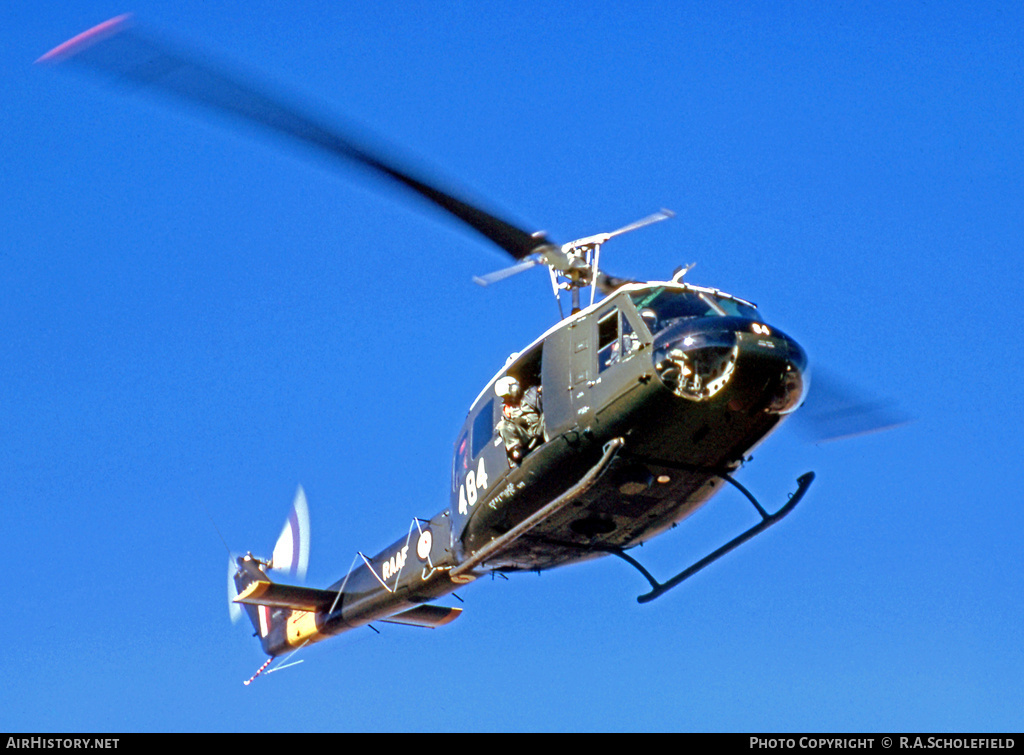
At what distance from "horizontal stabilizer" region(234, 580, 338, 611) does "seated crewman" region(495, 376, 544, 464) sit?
7521 millimetres

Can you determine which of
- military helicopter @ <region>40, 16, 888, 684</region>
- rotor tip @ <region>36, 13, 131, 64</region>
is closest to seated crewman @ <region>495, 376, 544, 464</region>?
military helicopter @ <region>40, 16, 888, 684</region>

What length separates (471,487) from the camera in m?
16.7

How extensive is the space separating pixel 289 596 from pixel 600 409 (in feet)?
31.7

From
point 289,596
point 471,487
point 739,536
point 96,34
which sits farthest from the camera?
point 289,596

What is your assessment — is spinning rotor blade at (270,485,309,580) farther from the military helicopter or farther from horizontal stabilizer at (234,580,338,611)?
→ the military helicopter

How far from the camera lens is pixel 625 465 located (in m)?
14.5

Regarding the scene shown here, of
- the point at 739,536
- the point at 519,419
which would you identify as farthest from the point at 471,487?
the point at 739,536

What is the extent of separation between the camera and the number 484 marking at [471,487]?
1636 centimetres

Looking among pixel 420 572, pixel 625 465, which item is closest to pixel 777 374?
pixel 625 465

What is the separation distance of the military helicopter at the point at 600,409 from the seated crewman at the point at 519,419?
20 millimetres

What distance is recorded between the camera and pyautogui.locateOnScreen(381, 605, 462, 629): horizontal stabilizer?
21516 mm

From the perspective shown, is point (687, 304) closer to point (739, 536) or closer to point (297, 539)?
point (739, 536)

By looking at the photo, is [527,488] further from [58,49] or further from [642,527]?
[58,49]

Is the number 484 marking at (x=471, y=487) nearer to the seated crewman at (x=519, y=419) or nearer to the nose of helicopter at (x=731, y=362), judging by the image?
the seated crewman at (x=519, y=419)
